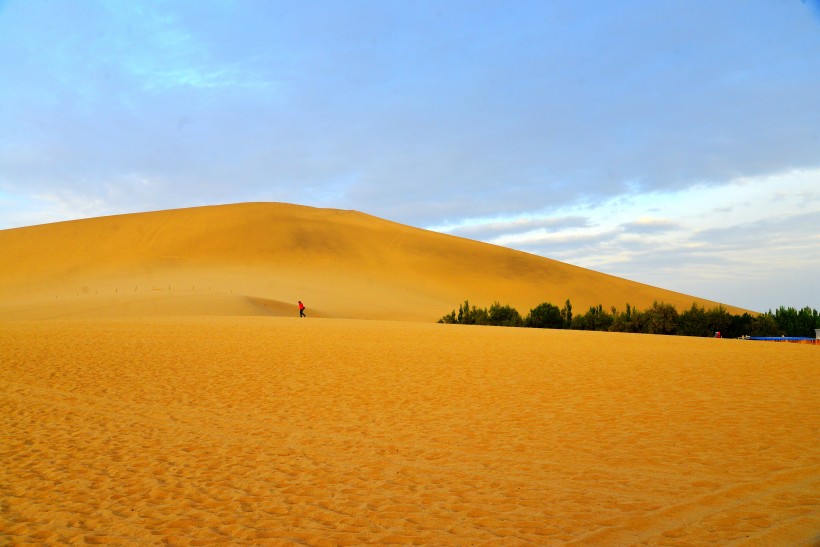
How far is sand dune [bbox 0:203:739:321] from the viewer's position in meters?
55.6

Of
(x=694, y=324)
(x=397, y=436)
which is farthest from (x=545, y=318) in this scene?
(x=397, y=436)

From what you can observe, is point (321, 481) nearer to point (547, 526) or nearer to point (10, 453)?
point (547, 526)

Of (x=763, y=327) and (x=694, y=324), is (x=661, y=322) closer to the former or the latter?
(x=694, y=324)

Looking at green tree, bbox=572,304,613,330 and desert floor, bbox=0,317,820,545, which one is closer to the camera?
desert floor, bbox=0,317,820,545

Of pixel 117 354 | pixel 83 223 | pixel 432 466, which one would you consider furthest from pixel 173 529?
pixel 83 223

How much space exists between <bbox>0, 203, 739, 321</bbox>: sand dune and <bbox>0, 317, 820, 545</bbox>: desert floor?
90.0 ft

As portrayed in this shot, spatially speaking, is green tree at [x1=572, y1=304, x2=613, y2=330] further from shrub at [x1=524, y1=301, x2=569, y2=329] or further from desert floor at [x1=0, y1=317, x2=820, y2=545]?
desert floor at [x1=0, y1=317, x2=820, y2=545]

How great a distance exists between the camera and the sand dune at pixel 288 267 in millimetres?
55625

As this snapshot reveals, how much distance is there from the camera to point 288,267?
219 feet

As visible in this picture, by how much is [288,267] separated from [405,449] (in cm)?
5808

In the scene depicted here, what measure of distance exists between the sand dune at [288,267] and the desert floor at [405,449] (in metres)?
27.4

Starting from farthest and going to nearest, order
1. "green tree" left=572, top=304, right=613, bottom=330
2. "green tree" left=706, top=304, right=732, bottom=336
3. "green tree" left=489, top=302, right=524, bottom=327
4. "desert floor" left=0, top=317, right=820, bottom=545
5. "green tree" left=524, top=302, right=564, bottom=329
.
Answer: "green tree" left=489, top=302, right=524, bottom=327
"green tree" left=524, top=302, right=564, bottom=329
"green tree" left=572, top=304, right=613, bottom=330
"green tree" left=706, top=304, right=732, bottom=336
"desert floor" left=0, top=317, right=820, bottom=545

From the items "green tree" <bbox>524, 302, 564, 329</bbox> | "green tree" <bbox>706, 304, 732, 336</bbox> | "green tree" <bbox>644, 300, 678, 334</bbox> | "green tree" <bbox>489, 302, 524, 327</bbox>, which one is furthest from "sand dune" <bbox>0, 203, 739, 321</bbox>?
"green tree" <bbox>706, 304, 732, 336</bbox>

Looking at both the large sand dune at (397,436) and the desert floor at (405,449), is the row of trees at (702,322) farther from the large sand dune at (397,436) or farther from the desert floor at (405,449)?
the desert floor at (405,449)
